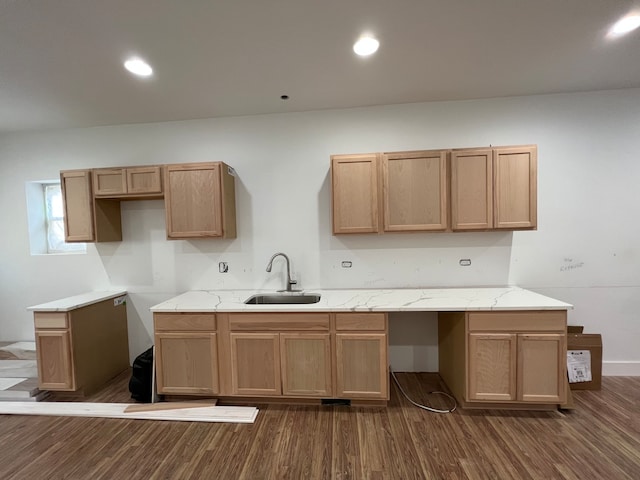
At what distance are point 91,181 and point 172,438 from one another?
94.3 inches

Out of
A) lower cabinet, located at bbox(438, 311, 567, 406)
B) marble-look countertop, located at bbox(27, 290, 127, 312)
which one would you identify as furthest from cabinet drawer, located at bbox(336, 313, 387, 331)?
marble-look countertop, located at bbox(27, 290, 127, 312)

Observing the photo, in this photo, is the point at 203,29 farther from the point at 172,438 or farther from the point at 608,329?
the point at 608,329

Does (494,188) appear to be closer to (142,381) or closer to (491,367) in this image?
(491,367)

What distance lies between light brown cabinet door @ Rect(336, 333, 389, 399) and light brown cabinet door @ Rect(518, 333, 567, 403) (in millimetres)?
1001

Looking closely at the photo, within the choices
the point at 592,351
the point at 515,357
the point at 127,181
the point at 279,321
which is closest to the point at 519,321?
the point at 515,357

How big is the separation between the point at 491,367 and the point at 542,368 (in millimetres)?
355

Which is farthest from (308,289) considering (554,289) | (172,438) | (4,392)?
(4,392)

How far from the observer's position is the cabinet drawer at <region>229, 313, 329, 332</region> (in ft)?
6.97

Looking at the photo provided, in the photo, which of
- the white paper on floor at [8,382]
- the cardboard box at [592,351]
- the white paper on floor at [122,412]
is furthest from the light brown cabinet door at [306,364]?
the white paper on floor at [8,382]

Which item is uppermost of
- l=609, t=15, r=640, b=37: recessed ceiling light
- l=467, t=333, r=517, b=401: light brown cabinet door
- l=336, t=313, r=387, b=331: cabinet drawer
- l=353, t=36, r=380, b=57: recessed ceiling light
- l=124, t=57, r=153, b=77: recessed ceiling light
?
l=609, t=15, r=640, b=37: recessed ceiling light

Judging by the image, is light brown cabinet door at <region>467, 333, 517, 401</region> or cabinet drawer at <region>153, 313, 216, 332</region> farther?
cabinet drawer at <region>153, 313, 216, 332</region>

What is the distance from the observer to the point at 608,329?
8.34 ft

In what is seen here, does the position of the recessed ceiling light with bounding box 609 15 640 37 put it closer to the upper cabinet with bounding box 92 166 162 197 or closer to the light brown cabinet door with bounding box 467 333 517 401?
the light brown cabinet door with bounding box 467 333 517 401

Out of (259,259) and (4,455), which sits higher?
(259,259)
